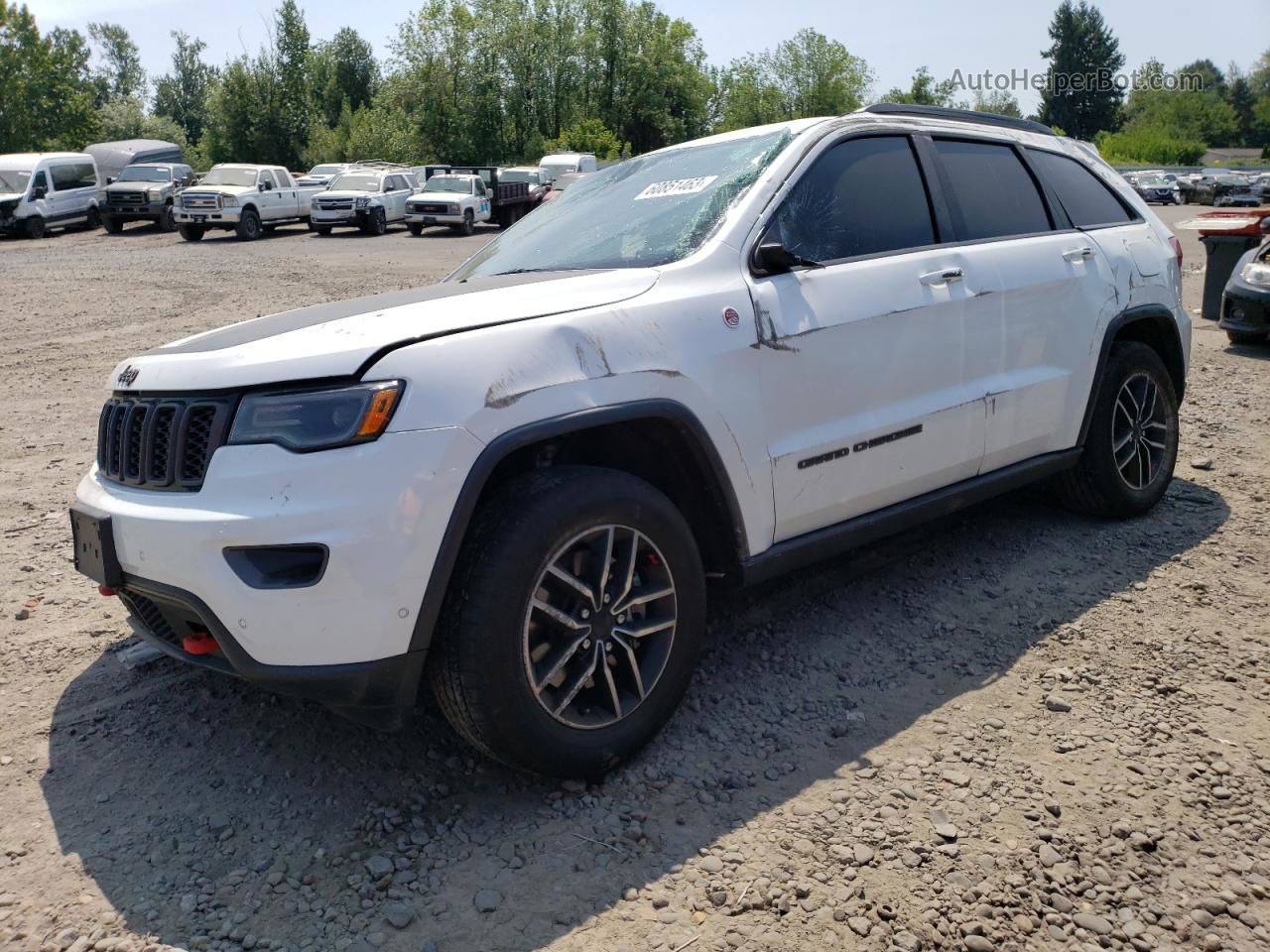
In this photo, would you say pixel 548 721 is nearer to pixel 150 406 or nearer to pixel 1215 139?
pixel 150 406

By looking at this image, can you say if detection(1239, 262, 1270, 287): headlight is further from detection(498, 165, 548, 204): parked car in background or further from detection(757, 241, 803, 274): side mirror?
detection(498, 165, 548, 204): parked car in background

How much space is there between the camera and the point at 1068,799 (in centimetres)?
296

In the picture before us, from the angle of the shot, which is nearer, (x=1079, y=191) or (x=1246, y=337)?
(x=1079, y=191)

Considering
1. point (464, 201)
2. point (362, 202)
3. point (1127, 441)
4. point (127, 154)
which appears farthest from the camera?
point (127, 154)

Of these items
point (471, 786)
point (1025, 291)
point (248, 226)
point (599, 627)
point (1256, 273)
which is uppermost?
point (1025, 291)

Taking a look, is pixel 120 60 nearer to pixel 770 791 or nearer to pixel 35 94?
pixel 35 94

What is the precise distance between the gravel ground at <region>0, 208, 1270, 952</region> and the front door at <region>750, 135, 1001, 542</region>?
62 centimetres

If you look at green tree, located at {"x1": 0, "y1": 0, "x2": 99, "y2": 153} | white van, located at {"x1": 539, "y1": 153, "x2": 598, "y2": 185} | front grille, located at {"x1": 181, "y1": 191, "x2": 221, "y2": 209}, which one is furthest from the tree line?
front grille, located at {"x1": 181, "y1": 191, "x2": 221, "y2": 209}

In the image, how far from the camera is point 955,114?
455 centimetres

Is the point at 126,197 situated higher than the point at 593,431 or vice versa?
the point at 126,197

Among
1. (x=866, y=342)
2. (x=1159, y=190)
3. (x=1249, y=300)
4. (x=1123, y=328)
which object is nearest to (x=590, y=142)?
(x=1159, y=190)

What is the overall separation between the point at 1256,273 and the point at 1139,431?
251 inches

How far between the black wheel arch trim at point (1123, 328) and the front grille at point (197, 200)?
26.2 meters

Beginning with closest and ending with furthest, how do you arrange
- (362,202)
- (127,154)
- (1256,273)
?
(1256,273) < (362,202) < (127,154)
